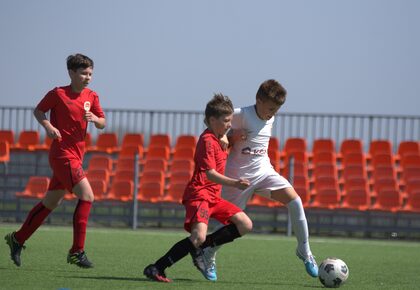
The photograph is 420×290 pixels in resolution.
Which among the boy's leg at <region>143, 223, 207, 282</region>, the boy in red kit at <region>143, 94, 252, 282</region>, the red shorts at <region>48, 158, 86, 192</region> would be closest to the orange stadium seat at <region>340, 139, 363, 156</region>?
the red shorts at <region>48, 158, 86, 192</region>

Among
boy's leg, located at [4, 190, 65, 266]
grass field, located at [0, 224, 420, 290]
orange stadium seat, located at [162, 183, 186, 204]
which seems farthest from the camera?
orange stadium seat, located at [162, 183, 186, 204]

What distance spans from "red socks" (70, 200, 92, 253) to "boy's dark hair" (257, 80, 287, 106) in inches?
73.8

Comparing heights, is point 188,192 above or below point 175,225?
above

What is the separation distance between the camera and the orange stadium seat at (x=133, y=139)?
65.0ft

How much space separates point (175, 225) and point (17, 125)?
576cm

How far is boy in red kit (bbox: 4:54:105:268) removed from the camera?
879 cm

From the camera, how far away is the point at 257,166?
27.7ft

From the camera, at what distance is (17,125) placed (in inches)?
867

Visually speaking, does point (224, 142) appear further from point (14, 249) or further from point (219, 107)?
point (14, 249)

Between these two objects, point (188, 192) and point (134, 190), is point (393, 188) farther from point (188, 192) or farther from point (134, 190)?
point (188, 192)

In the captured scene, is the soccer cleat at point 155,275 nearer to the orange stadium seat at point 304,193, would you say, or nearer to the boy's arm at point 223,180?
the boy's arm at point 223,180

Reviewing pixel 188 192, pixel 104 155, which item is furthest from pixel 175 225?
pixel 188 192

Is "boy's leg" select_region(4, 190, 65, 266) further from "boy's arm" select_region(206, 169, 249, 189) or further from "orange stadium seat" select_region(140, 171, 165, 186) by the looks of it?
"orange stadium seat" select_region(140, 171, 165, 186)

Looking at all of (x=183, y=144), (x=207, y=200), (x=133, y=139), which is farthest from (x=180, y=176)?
(x=207, y=200)
